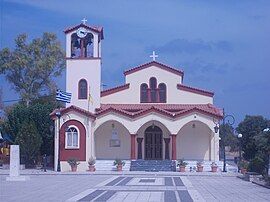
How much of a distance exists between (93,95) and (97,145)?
4275 millimetres

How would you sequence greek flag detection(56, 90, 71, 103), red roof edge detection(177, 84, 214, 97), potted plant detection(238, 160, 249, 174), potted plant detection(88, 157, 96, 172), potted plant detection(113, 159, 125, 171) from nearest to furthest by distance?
potted plant detection(238, 160, 249, 174) → potted plant detection(88, 157, 96, 172) → potted plant detection(113, 159, 125, 171) → greek flag detection(56, 90, 71, 103) → red roof edge detection(177, 84, 214, 97)

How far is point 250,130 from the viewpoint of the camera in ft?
213

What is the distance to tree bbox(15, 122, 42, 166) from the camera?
44500 millimetres

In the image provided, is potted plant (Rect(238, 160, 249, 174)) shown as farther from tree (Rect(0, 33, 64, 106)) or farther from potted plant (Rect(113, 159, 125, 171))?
tree (Rect(0, 33, 64, 106))

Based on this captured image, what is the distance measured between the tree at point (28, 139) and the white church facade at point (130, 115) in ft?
6.60

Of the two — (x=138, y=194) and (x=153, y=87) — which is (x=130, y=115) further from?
(x=138, y=194)

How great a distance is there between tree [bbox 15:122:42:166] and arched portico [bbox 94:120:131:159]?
5.22 m

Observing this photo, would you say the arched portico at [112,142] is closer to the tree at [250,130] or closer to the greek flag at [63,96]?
the greek flag at [63,96]

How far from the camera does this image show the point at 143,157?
47562mm

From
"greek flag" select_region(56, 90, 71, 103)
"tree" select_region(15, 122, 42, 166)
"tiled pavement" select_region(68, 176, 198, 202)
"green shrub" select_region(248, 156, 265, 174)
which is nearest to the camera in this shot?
"tiled pavement" select_region(68, 176, 198, 202)

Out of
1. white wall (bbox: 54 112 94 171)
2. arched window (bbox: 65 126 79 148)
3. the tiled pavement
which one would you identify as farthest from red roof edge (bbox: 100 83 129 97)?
the tiled pavement

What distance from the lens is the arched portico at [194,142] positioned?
47969 millimetres

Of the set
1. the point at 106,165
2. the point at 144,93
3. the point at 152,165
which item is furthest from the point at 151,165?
the point at 144,93

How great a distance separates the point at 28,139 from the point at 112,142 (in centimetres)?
729
